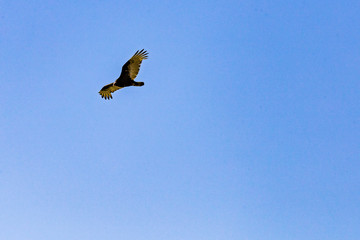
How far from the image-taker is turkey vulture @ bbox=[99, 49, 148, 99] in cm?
2639

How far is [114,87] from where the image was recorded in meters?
27.5

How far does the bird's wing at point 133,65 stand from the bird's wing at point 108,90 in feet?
3.46

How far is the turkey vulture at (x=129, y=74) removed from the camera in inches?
1039

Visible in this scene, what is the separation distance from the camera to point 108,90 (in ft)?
90.5

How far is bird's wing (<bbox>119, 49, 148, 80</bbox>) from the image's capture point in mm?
26344

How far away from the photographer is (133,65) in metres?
26.4

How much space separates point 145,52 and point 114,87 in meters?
2.83

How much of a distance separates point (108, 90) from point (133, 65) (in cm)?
237

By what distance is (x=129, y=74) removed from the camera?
2664cm

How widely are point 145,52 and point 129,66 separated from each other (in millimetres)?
1218

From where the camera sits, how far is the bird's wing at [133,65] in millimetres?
26344

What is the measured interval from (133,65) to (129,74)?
23.0 inches

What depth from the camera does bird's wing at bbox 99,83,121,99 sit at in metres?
27.4

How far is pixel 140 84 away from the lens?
88.2 ft
